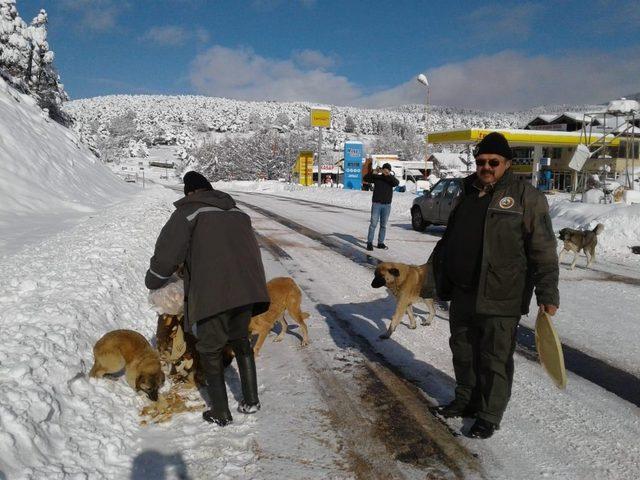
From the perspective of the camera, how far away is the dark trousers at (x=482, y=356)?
3.29 meters

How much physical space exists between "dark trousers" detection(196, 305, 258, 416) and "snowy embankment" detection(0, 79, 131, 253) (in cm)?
675

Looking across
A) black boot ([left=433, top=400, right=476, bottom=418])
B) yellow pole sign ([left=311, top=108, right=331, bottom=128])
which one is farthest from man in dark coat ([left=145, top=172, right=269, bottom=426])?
yellow pole sign ([left=311, top=108, right=331, bottom=128])

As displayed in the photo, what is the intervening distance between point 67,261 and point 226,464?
4.84m

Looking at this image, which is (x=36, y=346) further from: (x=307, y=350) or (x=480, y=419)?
(x=480, y=419)

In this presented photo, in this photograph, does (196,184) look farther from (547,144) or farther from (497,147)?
(547,144)

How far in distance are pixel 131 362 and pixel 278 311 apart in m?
1.63

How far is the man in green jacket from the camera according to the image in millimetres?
3139

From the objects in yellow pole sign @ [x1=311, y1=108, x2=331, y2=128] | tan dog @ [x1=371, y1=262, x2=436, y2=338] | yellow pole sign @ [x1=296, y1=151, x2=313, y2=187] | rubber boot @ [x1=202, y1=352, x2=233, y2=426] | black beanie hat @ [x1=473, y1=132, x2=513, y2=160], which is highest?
yellow pole sign @ [x1=311, y1=108, x2=331, y2=128]

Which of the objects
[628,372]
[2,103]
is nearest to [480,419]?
[628,372]

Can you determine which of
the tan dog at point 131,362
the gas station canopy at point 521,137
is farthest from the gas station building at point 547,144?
the tan dog at point 131,362

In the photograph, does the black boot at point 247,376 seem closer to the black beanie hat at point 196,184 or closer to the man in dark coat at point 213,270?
the man in dark coat at point 213,270

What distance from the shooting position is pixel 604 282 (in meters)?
8.27

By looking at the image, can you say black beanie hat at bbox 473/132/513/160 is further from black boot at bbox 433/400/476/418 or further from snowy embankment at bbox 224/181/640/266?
snowy embankment at bbox 224/181/640/266

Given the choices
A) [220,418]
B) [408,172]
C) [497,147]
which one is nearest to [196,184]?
[220,418]
